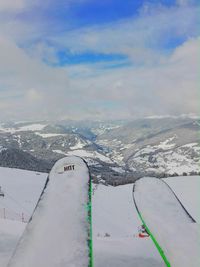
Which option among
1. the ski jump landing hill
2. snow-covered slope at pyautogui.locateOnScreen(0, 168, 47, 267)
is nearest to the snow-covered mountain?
snow-covered slope at pyautogui.locateOnScreen(0, 168, 47, 267)

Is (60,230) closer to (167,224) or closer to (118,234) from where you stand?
(167,224)

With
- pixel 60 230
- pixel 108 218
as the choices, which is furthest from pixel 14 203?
pixel 60 230

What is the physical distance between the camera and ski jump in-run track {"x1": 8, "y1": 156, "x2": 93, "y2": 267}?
7160mm

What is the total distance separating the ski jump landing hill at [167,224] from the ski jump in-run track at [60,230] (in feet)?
6.29

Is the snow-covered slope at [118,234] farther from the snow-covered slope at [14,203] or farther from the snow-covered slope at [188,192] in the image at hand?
the snow-covered slope at [188,192]

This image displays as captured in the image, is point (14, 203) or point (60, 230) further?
point (14, 203)

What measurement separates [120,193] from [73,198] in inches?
3018

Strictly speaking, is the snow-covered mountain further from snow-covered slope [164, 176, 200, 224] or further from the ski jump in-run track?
the ski jump in-run track

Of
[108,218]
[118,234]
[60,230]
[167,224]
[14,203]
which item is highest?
[60,230]

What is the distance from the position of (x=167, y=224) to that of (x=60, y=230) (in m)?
3.50

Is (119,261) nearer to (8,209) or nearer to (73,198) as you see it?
(73,198)

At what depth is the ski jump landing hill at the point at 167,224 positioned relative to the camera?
323 inches

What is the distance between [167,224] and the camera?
10406 millimetres

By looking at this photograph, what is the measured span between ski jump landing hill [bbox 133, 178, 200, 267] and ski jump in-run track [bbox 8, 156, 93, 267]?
1918 millimetres
